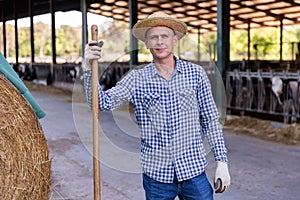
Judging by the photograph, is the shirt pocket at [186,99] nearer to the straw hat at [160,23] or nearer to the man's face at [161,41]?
the man's face at [161,41]

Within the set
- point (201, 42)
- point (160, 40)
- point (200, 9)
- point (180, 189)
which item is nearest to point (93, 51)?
point (160, 40)

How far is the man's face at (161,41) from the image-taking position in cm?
206

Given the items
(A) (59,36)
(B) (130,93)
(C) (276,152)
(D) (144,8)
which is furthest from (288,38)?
(B) (130,93)

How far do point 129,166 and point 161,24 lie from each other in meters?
0.84

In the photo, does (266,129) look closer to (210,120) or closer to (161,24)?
(210,120)

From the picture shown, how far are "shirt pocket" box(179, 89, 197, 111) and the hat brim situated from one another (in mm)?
287

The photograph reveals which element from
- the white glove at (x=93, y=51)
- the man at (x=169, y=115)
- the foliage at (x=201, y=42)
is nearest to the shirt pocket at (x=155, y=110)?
the man at (x=169, y=115)

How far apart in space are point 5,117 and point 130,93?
54 centimetres

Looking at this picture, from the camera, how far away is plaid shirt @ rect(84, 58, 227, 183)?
206 centimetres

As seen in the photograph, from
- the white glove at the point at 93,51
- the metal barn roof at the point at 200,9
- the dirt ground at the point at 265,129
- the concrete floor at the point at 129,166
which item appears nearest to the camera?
the white glove at the point at 93,51

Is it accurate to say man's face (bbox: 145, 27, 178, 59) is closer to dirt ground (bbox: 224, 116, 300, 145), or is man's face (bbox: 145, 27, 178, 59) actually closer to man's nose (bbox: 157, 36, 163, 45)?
man's nose (bbox: 157, 36, 163, 45)

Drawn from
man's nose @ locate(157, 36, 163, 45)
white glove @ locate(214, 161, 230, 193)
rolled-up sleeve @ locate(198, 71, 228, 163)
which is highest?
man's nose @ locate(157, 36, 163, 45)

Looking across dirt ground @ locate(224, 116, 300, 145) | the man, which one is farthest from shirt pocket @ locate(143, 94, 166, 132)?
dirt ground @ locate(224, 116, 300, 145)

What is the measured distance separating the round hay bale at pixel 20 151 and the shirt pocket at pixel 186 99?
0.71 m
